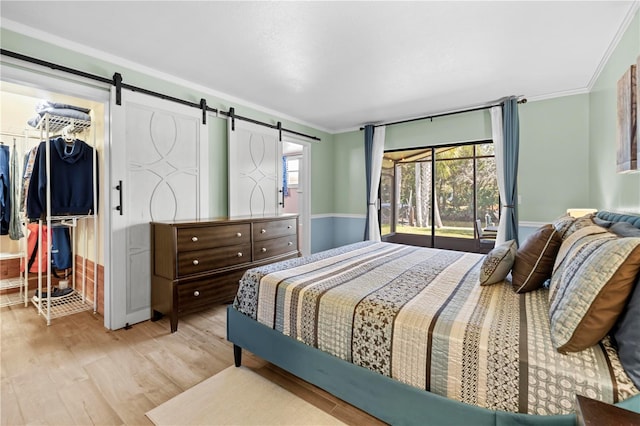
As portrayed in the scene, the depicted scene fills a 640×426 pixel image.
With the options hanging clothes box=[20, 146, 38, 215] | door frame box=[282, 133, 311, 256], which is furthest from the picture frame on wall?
hanging clothes box=[20, 146, 38, 215]

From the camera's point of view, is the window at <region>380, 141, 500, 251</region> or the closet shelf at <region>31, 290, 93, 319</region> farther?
the window at <region>380, 141, 500, 251</region>

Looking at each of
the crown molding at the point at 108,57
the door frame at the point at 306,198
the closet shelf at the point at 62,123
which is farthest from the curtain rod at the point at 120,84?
the door frame at the point at 306,198

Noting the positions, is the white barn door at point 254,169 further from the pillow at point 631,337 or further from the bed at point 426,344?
the pillow at point 631,337

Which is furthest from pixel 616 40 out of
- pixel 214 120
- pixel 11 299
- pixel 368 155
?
pixel 11 299

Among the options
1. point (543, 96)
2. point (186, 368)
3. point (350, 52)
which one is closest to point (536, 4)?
point (350, 52)

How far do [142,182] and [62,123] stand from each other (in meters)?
1.11

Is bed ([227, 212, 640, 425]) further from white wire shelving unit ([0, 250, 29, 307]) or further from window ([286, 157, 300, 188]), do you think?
window ([286, 157, 300, 188])

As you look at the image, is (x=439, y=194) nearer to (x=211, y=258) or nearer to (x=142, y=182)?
(x=211, y=258)

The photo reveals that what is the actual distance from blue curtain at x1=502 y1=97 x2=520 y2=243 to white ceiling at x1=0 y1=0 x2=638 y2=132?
25 cm

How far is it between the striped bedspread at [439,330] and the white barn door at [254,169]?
1.98 metres

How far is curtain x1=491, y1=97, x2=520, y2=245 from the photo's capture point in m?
3.75

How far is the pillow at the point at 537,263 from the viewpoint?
66.1 inches

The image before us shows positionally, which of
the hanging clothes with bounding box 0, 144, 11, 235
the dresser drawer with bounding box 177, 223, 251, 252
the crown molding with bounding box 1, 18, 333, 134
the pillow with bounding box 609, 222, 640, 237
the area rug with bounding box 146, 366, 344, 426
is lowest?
the area rug with bounding box 146, 366, 344, 426

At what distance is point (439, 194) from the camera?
4.92 meters
